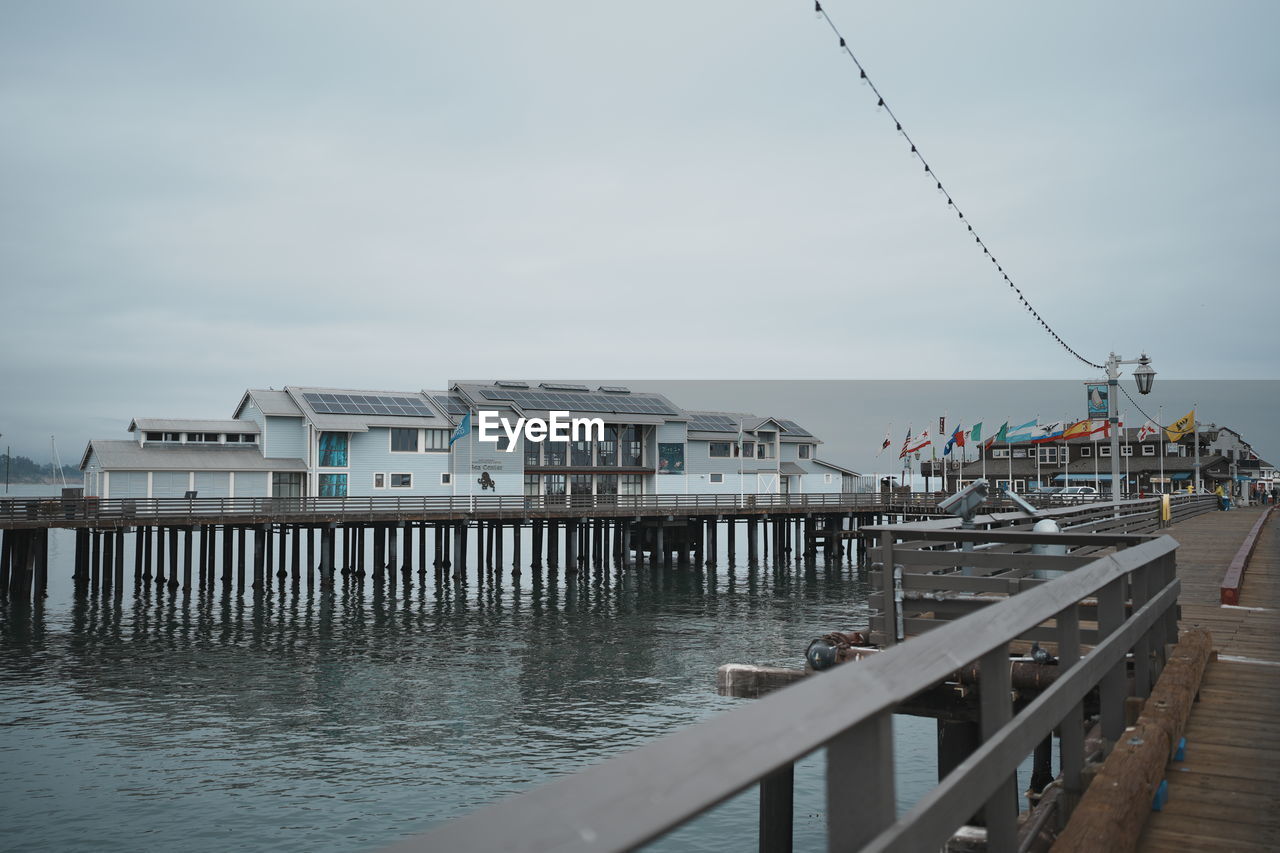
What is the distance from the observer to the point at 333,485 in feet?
163

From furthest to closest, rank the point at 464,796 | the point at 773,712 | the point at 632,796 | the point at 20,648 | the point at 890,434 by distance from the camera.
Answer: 1. the point at 890,434
2. the point at 20,648
3. the point at 464,796
4. the point at 773,712
5. the point at 632,796

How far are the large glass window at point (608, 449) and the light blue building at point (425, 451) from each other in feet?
0.22

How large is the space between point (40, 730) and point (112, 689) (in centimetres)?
396

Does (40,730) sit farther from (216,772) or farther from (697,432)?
(697,432)

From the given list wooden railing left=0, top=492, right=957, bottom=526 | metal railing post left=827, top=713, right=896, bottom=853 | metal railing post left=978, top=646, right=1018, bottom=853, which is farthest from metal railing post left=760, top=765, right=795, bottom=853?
wooden railing left=0, top=492, right=957, bottom=526

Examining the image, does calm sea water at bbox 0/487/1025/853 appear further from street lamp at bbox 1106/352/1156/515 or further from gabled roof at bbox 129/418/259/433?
gabled roof at bbox 129/418/259/433

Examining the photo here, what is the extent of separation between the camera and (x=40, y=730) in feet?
62.2

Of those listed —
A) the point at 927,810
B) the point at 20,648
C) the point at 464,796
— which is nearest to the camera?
the point at 927,810

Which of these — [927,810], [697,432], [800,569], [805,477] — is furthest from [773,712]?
[805,477]

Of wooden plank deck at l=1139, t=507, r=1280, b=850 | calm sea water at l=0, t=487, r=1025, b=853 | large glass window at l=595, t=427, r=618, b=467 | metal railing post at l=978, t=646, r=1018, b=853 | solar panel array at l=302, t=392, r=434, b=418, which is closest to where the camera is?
metal railing post at l=978, t=646, r=1018, b=853

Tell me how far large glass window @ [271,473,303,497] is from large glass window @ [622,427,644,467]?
62.4 feet

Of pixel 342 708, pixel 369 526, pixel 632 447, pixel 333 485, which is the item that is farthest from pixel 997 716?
pixel 632 447

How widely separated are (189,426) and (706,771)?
53.1m

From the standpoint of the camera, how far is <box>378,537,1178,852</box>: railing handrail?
1.32 metres
